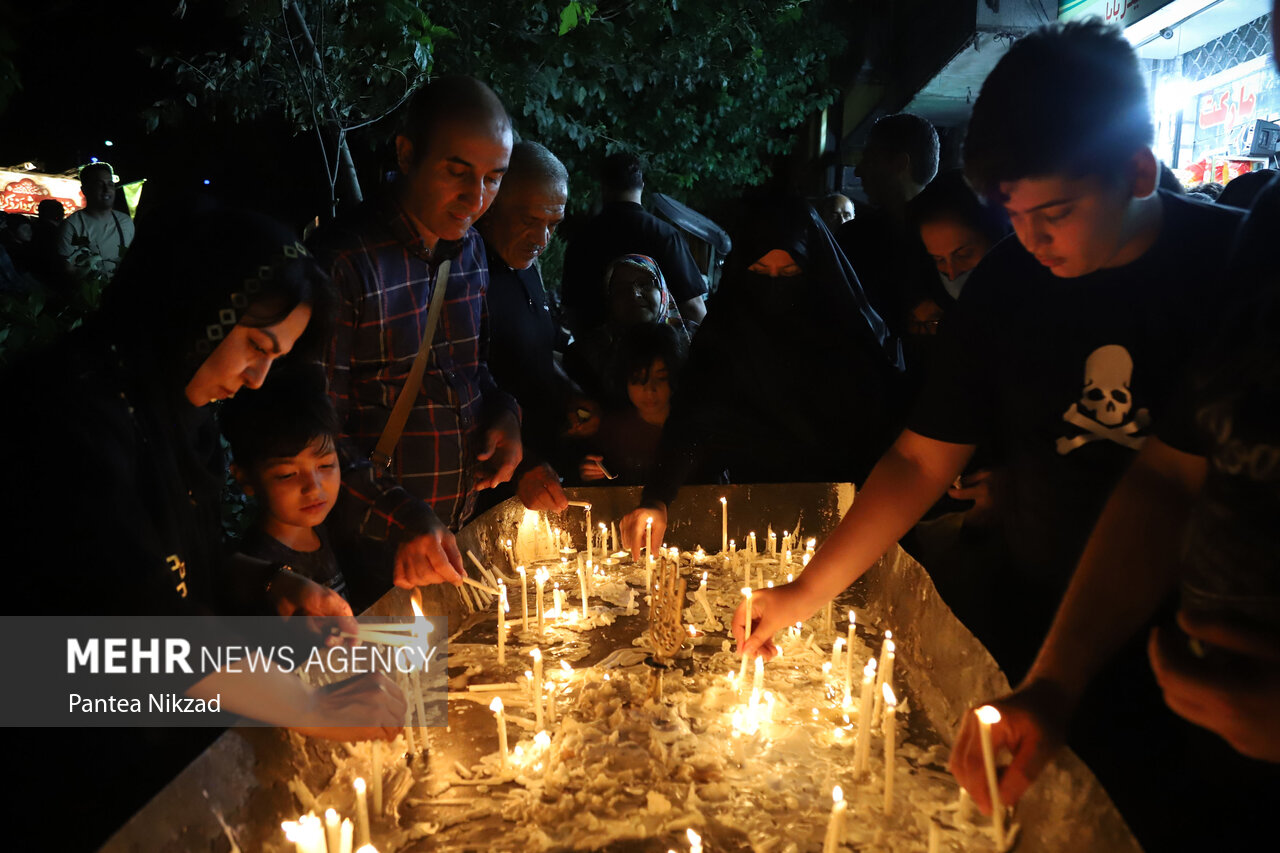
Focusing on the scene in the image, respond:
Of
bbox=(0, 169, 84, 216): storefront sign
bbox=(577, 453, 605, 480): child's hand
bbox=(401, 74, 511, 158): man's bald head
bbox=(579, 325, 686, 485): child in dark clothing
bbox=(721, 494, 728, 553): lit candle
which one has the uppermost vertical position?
bbox=(0, 169, 84, 216): storefront sign

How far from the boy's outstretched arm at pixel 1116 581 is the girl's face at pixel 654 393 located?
2321 mm

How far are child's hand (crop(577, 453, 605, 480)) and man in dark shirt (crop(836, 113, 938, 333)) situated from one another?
5.01 ft

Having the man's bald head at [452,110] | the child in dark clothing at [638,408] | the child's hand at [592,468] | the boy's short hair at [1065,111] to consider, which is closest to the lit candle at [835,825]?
the boy's short hair at [1065,111]

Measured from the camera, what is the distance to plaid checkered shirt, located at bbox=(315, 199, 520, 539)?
2490mm

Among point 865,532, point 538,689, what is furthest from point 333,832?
point 865,532

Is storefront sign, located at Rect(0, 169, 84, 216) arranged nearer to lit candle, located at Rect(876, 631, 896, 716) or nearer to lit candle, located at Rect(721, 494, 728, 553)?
lit candle, located at Rect(721, 494, 728, 553)

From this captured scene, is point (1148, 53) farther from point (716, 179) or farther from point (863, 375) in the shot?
point (716, 179)

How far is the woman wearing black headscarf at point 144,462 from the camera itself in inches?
55.1

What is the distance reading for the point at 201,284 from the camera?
5.19 feet

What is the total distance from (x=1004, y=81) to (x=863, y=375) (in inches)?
69.3

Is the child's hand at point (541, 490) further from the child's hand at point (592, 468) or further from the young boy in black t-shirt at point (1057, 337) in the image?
the young boy in black t-shirt at point (1057, 337)

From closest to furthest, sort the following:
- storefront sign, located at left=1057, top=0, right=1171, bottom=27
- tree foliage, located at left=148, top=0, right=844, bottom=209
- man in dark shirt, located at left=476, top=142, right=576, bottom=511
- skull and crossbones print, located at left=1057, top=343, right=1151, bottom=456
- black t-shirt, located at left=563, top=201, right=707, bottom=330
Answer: skull and crossbones print, located at left=1057, top=343, right=1151, bottom=456, man in dark shirt, located at left=476, top=142, right=576, bottom=511, tree foliage, located at left=148, top=0, right=844, bottom=209, black t-shirt, located at left=563, top=201, right=707, bottom=330, storefront sign, located at left=1057, top=0, right=1171, bottom=27

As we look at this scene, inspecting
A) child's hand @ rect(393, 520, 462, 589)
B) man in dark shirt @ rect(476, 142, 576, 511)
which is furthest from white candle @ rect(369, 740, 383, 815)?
man in dark shirt @ rect(476, 142, 576, 511)

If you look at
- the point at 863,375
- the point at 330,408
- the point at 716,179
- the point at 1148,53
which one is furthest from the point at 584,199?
the point at 330,408
